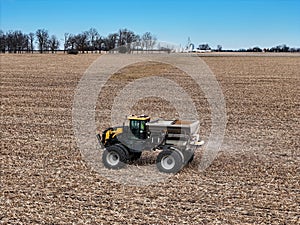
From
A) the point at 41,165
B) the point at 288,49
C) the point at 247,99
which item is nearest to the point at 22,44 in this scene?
the point at 288,49

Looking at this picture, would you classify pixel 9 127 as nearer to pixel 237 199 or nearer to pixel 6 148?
pixel 6 148

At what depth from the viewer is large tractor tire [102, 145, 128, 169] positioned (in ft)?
27.4

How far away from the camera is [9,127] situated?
41.6 feet

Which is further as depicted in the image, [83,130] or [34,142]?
[83,130]

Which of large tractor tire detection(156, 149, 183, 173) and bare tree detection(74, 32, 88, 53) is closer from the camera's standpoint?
large tractor tire detection(156, 149, 183, 173)

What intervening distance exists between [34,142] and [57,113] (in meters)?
4.68

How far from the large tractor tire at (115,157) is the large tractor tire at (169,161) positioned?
720 millimetres

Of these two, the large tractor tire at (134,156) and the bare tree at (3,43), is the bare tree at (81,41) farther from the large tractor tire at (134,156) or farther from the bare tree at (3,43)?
the large tractor tire at (134,156)

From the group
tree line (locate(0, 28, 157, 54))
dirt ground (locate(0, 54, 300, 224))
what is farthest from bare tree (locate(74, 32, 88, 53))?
dirt ground (locate(0, 54, 300, 224))

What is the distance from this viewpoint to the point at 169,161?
821 centimetres

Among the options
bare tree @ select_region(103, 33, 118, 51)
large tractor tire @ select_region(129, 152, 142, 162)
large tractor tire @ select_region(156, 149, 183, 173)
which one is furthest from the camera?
bare tree @ select_region(103, 33, 118, 51)

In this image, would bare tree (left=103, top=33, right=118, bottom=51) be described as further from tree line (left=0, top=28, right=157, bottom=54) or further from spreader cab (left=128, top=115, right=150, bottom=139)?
spreader cab (left=128, top=115, right=150, bottom=139)

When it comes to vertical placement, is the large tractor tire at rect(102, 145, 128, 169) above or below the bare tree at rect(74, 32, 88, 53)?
below

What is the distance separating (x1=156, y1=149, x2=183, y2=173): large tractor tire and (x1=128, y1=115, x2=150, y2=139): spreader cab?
0.55m
